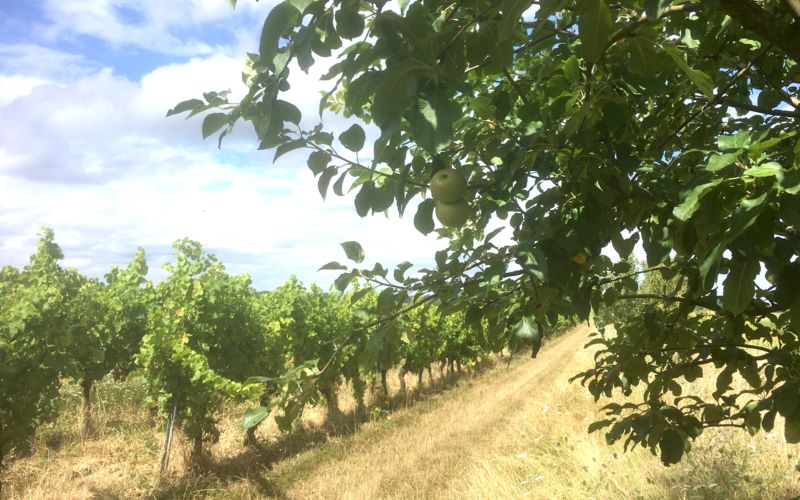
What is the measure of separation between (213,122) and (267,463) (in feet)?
30.3

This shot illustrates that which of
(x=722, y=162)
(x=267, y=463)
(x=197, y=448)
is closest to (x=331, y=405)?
(x=267, y=463)

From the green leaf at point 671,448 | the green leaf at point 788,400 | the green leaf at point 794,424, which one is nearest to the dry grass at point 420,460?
the green leaf at point 671,448

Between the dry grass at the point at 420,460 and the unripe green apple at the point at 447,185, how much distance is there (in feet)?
11.5

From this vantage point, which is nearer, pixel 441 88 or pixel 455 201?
pixel 441 88

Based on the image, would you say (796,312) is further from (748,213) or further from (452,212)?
(452,212)

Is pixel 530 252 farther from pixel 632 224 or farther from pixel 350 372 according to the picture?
pixel 350 372

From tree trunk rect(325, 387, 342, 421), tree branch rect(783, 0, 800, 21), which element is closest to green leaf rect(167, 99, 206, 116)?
tree branch rect(783, 0, 800, 21)

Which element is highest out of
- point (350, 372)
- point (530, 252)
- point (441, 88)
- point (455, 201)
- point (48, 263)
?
point (48, 263)

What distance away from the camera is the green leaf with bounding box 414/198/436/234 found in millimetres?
1656

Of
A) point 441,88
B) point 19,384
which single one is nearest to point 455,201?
point 441,88

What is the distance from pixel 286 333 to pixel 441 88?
36.0ft

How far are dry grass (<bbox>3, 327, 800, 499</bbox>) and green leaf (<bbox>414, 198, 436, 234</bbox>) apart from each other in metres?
3.44

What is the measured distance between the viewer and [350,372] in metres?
12.8

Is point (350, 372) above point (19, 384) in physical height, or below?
below
